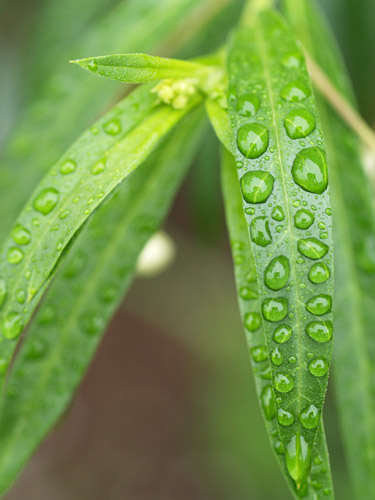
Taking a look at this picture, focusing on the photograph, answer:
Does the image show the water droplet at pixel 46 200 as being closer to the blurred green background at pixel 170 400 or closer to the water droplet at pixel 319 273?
the water droplet at pixel 319 273

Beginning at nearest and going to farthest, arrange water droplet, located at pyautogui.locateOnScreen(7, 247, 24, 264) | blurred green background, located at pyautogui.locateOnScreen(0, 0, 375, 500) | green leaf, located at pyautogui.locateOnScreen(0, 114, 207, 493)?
water droplet, located at pyautogui.locateOnScreen(7, 247, 24, 264)
green leaf, located at pyautogui.locateOnScreen(0, 114, 207, 493)
blurred green background, located at pyautogui.locateOnScreen(0, 0, 375, 500)

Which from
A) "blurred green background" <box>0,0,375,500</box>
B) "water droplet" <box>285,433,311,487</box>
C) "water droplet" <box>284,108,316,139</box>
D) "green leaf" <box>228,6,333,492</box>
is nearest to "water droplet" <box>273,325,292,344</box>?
"green leaf" <box>228,6,333,492</box>

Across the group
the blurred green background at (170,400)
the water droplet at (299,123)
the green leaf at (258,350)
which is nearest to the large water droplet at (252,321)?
the green leaf at (258,350)

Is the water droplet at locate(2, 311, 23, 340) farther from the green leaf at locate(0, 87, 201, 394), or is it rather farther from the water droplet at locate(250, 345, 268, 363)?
the water droplet at locate(250, 345, 268, 363)

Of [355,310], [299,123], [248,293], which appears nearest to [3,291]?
[248,293]

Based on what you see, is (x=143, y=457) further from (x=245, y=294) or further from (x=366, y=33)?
(x=245, y=294)

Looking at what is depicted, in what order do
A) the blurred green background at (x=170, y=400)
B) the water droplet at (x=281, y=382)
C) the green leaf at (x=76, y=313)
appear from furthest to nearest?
1. the blurred green background at (x=170, y=400)
2. the green leaf at (x=76, y=313)
3. the water droplet at (x=281, y=382)
